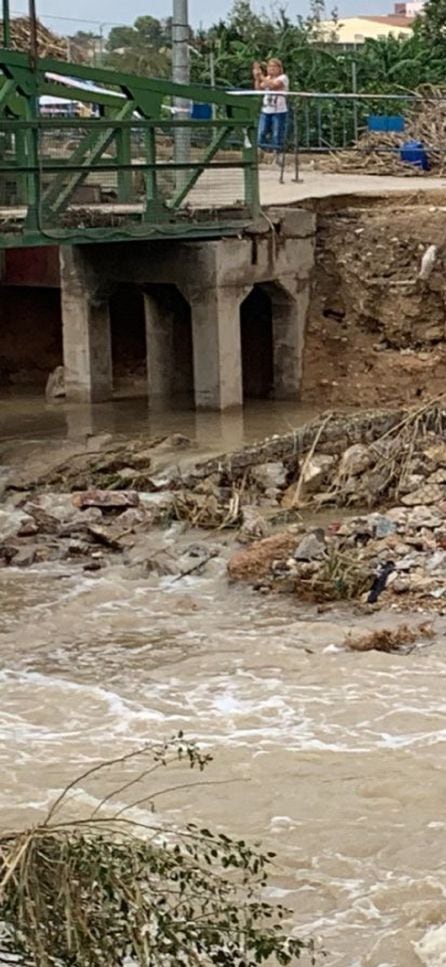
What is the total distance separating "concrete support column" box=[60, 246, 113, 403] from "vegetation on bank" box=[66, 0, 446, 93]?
35.6 ft

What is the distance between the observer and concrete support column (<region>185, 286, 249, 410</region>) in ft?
58.3

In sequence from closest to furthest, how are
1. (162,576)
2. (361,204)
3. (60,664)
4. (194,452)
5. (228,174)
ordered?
(60,664) < (162,576) < (194,452) < (228,174) < (361,204)

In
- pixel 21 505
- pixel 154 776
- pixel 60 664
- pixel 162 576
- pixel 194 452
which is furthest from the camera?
pixel 194 452

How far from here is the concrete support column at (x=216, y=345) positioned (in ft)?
58.3

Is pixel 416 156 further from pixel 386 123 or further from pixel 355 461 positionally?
pixel 355 461

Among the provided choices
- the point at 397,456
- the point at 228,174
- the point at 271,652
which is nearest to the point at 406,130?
the point at 228,174

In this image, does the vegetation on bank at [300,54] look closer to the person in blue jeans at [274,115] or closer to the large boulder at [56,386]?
the person in blue jeans at [274,115]

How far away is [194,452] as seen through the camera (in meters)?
15.8


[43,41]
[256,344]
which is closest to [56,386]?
[256,344]

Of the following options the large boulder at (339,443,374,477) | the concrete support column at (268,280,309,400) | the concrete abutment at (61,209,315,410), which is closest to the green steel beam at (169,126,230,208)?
the concrete abutment at (61,209,315,410)

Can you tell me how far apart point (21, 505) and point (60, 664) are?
12.1 ft

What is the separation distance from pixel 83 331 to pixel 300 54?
1405 cm

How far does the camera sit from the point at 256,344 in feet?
65.3

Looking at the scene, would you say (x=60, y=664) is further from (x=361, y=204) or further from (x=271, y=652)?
(x=361, y=204)
